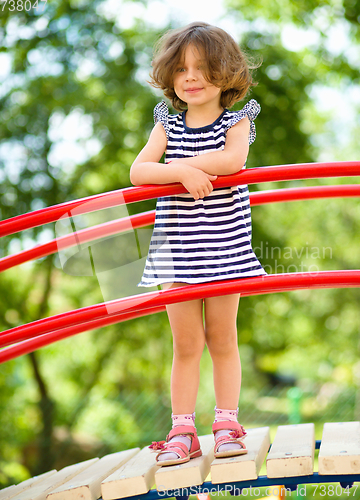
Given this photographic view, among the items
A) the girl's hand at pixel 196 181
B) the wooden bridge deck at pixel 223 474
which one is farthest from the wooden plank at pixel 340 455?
the girl's hand at pixel 196 181

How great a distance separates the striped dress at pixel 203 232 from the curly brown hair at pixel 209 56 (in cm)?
9

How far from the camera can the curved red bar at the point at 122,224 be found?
1.53 m

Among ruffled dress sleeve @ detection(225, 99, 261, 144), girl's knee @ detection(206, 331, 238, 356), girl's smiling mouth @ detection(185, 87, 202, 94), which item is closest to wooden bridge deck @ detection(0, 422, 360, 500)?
girl's knee @ detection(206, 331, 238, 356)

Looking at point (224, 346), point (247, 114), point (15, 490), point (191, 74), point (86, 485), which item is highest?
point (191, 74)

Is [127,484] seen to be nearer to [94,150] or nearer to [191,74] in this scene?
[191,74]

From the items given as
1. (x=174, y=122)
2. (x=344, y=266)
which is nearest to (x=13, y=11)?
(x=174, y=122)

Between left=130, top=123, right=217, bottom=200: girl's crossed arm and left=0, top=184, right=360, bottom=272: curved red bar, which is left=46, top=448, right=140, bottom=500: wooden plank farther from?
left=130, top=123, right=217, bottom=200: girl's crossed arm

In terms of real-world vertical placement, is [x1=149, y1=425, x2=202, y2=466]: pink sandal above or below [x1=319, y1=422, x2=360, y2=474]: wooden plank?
above

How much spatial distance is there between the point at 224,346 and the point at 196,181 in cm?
47

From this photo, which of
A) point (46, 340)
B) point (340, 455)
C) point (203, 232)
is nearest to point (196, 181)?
point (203, 232)

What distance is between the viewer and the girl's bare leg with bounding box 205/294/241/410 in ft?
4.63

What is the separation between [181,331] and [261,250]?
3451mm

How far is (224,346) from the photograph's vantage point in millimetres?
1419

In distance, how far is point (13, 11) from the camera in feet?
15.6
